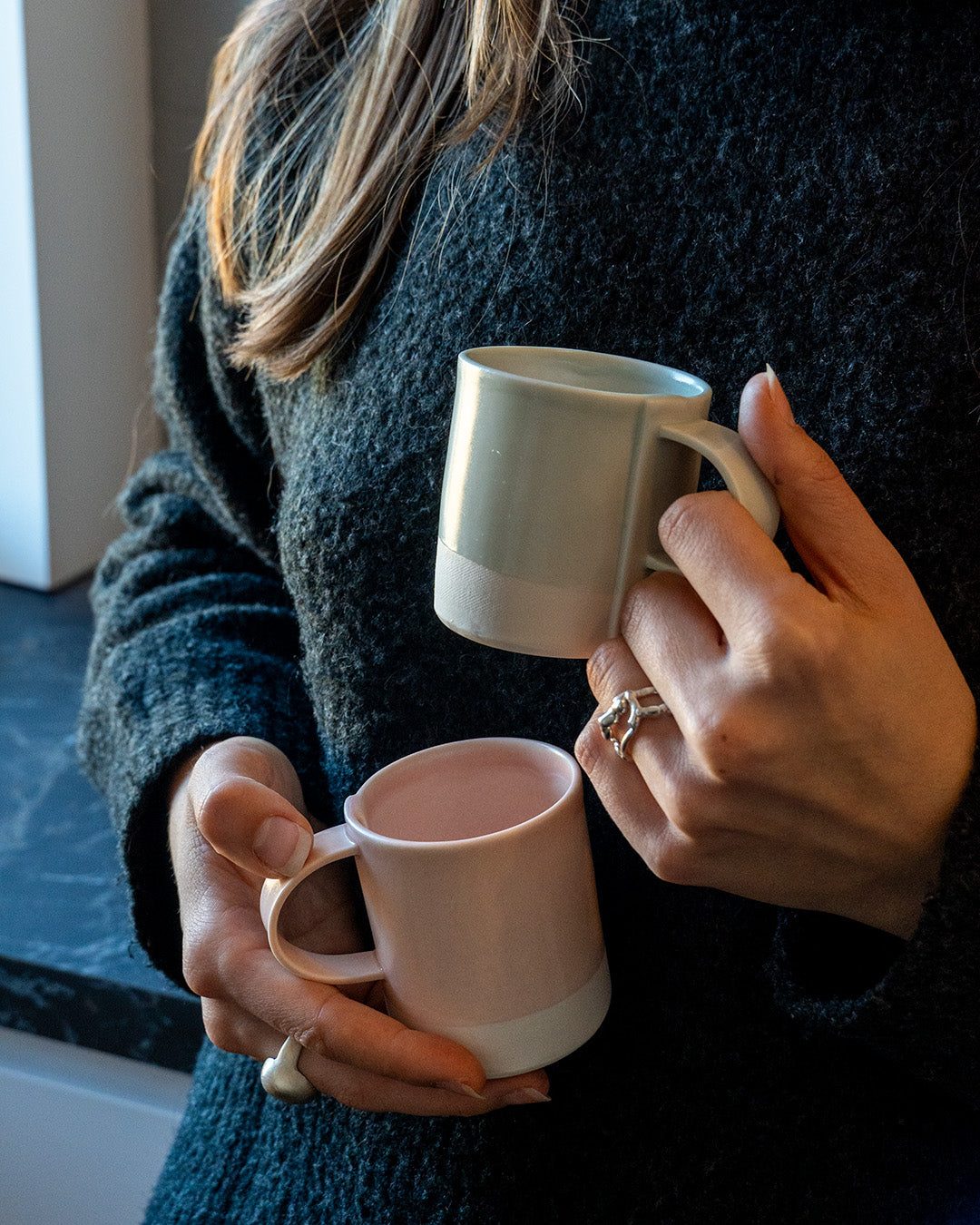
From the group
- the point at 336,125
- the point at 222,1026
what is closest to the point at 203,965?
the point at 222,1026

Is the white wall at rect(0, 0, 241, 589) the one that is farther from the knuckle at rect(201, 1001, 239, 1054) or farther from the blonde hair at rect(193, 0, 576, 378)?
the knuckle at rect(201, 1001, 239, 1054)

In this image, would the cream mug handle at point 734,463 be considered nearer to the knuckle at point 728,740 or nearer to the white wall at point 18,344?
the knuckle at point 728,740

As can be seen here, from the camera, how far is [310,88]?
0.79 m

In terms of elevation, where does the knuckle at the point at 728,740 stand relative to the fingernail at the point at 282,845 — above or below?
above

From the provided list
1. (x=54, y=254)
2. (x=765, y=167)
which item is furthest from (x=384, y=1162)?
(x=54, y=254)

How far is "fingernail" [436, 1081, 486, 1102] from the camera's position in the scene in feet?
1.73

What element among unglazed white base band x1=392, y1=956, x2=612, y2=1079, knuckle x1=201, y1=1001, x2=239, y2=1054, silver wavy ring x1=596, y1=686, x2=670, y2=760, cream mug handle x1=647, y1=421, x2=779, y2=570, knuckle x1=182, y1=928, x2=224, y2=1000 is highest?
cream mug handle x1=647, y1=421, x2=779, y2=570

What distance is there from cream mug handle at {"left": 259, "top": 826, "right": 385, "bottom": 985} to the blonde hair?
0.35 m

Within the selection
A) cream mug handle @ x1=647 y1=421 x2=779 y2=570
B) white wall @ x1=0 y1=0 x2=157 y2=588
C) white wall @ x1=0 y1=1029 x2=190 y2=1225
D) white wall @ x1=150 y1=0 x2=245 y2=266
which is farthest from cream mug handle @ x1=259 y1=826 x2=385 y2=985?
white wall @ x1=150 y1=0 x2=245 y2=266

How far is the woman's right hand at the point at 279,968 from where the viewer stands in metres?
0.53

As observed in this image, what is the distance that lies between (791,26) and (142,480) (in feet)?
2.19

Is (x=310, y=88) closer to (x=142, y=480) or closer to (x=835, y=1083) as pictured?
(x=142, y=480)

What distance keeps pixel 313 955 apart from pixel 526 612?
9.0 inches

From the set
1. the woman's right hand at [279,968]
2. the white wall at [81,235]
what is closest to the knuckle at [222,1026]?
the woman's right hand at [279,968]
